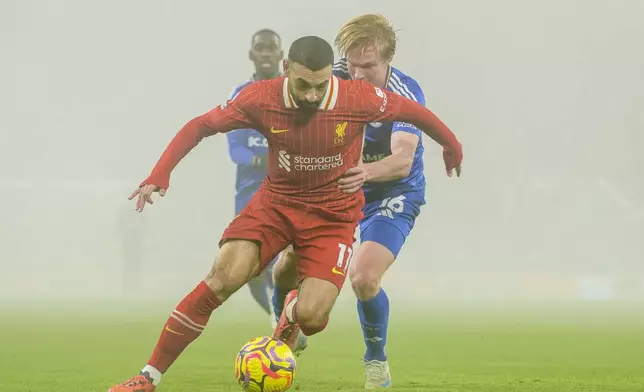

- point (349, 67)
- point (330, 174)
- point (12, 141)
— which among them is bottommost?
point (330, 174)

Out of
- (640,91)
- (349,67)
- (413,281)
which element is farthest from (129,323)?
(640,91)

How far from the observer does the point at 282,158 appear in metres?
7.41

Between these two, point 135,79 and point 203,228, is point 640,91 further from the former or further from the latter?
point 135,79

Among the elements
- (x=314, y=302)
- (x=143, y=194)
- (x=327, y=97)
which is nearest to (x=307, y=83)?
(x=327, y=97)

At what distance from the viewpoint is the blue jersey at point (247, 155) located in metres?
14.0

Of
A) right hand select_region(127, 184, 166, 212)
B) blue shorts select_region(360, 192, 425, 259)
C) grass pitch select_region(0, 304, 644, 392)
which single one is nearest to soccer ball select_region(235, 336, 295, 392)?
right hand select_region(127, 184, 166, 212)

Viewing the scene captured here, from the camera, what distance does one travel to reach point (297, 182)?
7.49 meters

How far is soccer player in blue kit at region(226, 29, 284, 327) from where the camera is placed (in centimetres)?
1388

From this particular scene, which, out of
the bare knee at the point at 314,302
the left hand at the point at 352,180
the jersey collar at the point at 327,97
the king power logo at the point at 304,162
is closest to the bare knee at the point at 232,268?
the bare knee at the point at 314,302

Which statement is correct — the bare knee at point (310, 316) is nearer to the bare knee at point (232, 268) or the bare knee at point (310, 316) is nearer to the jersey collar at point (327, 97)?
the bare knee at point (232, 268)

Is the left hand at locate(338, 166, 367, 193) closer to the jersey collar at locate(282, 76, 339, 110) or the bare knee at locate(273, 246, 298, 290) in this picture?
the jersey collar at locate(282, 76, 339, 110)

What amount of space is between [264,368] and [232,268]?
2.12 feet

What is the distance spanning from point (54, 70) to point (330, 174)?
95.0 meters

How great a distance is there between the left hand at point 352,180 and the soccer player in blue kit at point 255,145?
6292 mm
